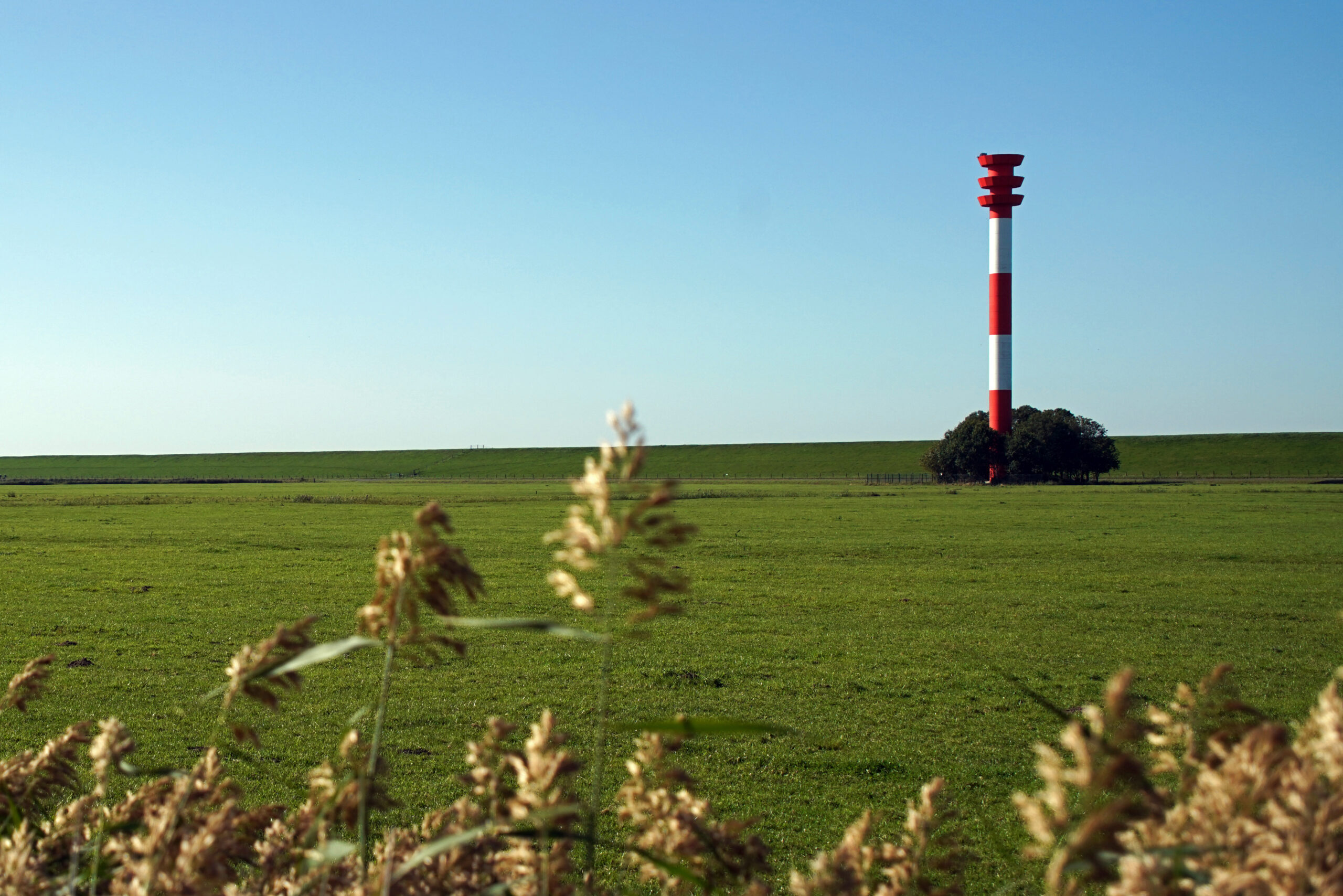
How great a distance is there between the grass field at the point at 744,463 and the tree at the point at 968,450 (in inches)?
1615

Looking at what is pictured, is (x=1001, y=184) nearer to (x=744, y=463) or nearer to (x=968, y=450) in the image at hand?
(x=968, y=450)

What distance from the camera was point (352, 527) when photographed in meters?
40.8

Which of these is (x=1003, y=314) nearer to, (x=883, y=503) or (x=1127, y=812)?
(x=883, y=503)

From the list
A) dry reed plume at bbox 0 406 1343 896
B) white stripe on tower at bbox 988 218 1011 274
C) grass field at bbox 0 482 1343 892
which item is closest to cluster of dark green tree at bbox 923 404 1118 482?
white stripe on tower at bbox 988 218 1011 274

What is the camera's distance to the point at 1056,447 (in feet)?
313

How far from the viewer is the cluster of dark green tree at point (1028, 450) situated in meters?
94.0

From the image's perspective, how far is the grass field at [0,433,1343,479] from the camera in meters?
148

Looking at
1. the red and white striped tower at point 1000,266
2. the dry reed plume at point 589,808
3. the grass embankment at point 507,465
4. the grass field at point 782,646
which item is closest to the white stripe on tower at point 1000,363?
the red and white striped tower at point 1000,266

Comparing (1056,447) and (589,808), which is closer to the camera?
(589,808)

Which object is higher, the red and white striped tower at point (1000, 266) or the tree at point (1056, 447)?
the red and white striped tower at point (1000, 266)

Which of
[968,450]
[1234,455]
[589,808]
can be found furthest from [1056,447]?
[589,808]

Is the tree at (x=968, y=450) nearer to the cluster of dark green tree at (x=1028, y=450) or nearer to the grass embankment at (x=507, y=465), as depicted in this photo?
the cluster of dark green tree at (x=1028, y=450)

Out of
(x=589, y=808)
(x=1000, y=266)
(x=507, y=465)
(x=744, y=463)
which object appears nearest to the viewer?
(x=589, y=808)

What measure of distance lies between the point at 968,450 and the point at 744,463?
8211 cm
